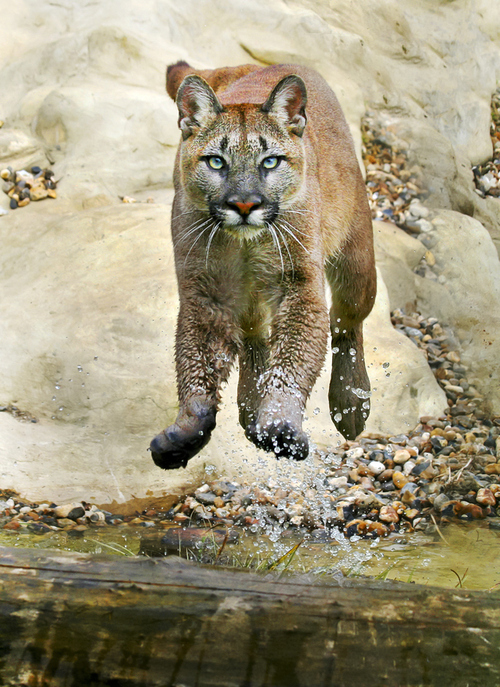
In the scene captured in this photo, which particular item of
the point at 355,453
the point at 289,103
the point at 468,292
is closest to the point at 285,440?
the point at 289,103

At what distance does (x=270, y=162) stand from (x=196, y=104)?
0.44 meters

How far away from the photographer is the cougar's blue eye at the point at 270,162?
3.14 m

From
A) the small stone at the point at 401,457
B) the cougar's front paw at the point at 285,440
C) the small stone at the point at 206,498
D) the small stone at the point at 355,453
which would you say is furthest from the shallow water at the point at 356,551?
the small stone at the point at 355,453

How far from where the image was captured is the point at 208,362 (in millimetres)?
3271

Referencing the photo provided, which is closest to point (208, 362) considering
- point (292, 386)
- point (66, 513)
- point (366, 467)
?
point (292, 386)

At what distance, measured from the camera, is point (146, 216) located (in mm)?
6348

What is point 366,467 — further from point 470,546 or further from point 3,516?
point 3,516

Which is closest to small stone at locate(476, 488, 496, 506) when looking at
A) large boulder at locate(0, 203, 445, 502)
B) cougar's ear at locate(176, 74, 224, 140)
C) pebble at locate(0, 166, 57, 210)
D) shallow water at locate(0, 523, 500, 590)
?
shallow water at locate(0, 523, 500, 590)

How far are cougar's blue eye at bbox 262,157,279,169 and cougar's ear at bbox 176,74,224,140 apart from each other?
1.03 ft

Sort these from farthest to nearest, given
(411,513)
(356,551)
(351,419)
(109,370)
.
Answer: (109,370), (411,513), (351,419), (356,551)

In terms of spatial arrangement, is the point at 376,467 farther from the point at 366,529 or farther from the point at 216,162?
the point at 216,162

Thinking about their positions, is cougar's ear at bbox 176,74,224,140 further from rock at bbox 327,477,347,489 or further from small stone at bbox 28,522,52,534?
rock at bbox 327,477,347,489

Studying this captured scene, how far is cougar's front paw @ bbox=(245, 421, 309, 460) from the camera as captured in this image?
2.94m

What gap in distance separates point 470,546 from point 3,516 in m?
2.78
